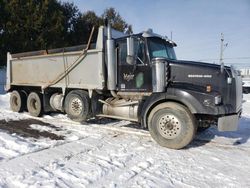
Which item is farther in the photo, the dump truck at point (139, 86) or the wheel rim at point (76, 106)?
the wheel rim at point (76, 106)

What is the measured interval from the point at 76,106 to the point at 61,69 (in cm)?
143

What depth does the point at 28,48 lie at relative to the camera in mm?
23500

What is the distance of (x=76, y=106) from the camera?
8.70m

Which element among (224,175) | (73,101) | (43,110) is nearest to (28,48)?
(43,110)

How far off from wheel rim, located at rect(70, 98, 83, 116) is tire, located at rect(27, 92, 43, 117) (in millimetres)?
1954

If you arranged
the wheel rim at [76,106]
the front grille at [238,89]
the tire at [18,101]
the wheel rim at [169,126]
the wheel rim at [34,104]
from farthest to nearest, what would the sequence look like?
the tire at [18,101] → the wheel rim at [34,104] → the wheel rim at [76,106] → the front grille at [238,89] → the wheel rim at [169,126]

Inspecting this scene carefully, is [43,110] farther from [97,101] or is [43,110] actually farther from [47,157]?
[47,157]

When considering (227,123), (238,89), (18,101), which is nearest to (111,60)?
(238,89)

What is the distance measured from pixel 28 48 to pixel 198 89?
20.0 meters

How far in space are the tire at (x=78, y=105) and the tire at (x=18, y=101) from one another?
2.87 m

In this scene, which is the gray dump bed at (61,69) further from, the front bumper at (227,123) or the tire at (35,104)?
Result: the front bumper at (227,123)

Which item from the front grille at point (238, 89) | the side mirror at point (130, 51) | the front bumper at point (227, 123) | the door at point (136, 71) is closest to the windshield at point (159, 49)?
the door at point (136, 71)

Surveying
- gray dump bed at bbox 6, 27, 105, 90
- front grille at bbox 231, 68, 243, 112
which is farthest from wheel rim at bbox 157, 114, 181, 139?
gray dump bed at bbox 6, 27, 105, 90

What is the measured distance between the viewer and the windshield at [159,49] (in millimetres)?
7273
